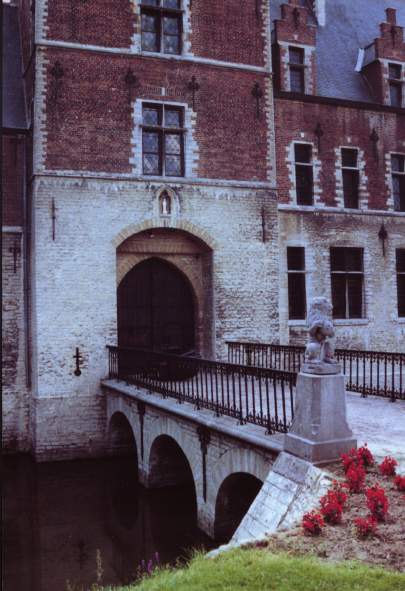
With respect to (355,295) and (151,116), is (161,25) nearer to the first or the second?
(151,116)

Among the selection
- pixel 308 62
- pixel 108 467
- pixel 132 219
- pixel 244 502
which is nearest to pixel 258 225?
pixel 132 219

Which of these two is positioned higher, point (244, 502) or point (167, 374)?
point (167, 374)

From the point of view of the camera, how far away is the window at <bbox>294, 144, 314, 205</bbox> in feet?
54.1

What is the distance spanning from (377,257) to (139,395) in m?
9.13

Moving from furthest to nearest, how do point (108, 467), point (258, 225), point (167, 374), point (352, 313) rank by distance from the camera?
point (352, 313), point (258, 225), point (108, 467), point (167, 374)

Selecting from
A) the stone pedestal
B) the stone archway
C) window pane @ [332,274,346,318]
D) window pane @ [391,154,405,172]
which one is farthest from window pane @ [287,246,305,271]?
the stone pedestal

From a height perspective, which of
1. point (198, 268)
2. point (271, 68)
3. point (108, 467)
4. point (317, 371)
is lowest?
point (108, 467)

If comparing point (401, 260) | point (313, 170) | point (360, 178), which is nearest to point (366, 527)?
point (313, 170)

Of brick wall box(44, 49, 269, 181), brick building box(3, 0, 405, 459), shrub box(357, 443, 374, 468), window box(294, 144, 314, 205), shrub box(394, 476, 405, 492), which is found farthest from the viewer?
window box(294, 144, 314, 205)

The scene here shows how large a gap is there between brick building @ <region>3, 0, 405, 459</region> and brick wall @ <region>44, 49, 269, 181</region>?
3 centimetres

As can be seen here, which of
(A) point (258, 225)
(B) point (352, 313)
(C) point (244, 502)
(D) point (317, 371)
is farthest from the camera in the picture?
(B) point (352, 313)

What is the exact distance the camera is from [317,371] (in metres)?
5.82

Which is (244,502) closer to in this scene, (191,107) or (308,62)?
(191,107)

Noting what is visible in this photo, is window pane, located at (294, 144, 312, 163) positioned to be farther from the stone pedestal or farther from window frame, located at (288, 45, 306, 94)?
the stone pedestal
